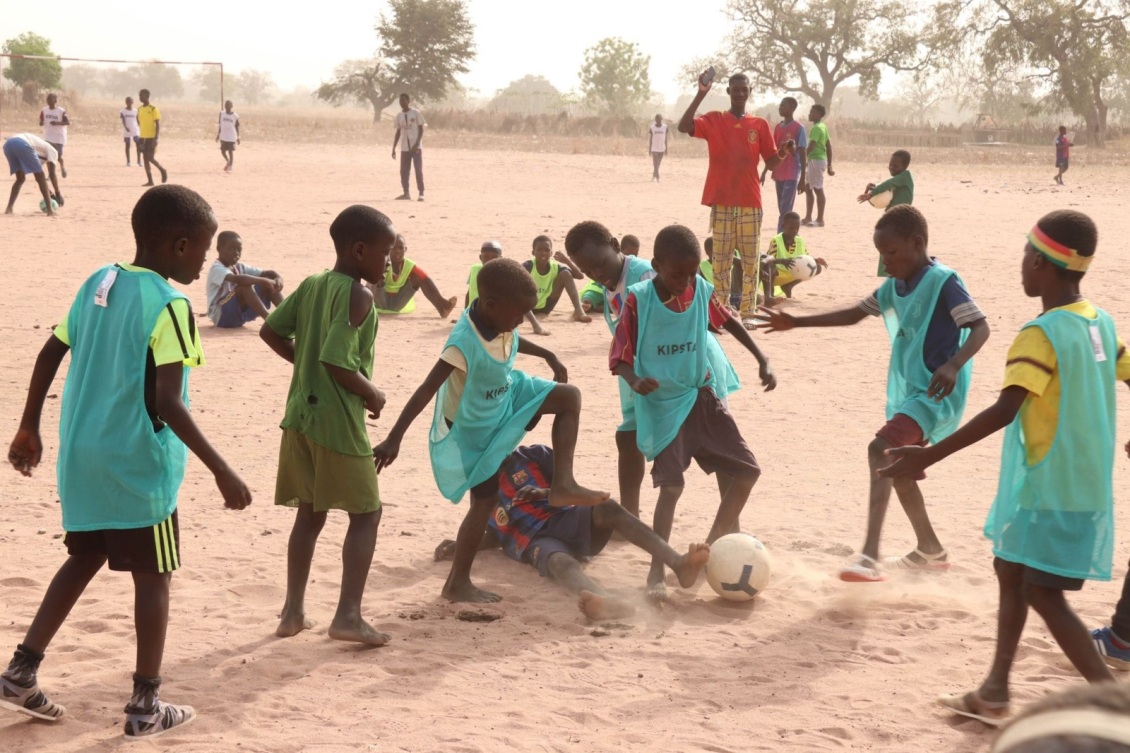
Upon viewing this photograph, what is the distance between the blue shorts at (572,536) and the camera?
5.21 m

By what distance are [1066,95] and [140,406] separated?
185ft

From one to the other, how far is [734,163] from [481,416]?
6470mm

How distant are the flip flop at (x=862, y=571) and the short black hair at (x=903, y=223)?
132 cm

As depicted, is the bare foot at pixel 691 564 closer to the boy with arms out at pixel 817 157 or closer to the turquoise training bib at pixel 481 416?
the turquoise training bib at pixel 481 416

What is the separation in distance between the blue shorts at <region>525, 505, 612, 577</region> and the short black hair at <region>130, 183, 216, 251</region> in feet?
7.20

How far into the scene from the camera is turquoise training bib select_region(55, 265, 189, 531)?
11.5 feet

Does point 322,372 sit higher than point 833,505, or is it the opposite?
point 322,372

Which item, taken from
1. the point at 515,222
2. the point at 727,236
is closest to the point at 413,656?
the point at 727,236

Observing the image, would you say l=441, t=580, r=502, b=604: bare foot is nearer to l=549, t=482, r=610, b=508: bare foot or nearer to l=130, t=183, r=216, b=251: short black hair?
l=549, t=482, r=610, b=508: bare foot

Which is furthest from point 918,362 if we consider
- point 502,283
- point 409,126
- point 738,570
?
→ point 409,126

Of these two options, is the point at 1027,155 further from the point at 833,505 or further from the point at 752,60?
the point at 833,505

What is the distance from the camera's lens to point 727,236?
1077 cm

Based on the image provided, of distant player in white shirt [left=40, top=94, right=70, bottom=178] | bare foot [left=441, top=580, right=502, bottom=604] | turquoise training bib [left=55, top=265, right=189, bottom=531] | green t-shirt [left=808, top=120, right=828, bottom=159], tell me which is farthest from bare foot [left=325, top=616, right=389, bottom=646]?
distant player in white shirt [left=40, top=94, right=70, bottom=178]

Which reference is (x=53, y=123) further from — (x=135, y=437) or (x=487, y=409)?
(x=135, y=437)
